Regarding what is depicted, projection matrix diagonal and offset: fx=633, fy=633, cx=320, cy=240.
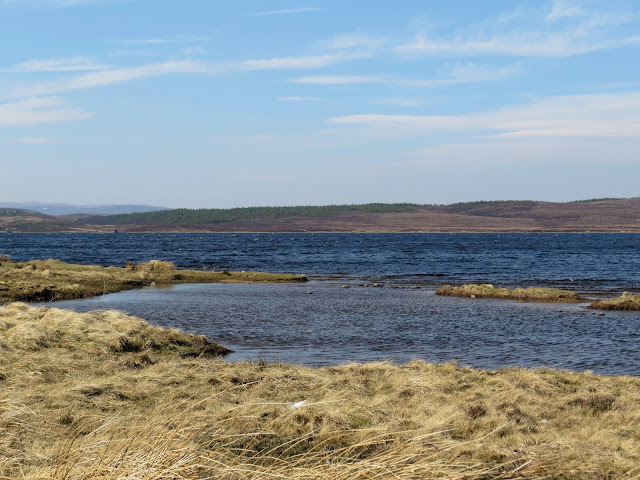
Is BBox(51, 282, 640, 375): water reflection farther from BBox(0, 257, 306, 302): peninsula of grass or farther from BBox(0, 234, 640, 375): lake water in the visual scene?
BBox(0, 257, 306, 302): peninsula of grass

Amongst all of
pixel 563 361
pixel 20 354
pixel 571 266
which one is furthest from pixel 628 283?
pixel 20 354

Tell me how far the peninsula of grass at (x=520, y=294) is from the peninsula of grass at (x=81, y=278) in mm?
15614

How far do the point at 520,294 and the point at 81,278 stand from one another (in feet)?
90.4

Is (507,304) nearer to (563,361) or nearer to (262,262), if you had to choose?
(563,361)

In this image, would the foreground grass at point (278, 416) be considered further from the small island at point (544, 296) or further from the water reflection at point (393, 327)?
the small island at point (544, 296)

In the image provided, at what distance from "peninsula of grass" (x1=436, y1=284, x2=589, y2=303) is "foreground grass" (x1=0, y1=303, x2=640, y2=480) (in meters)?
21.7

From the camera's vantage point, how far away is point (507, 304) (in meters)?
33.2

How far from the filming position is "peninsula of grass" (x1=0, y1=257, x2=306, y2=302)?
3366 centimetres

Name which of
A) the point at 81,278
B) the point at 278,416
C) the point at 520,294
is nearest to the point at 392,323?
the point at 520,294

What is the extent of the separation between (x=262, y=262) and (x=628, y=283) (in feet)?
132

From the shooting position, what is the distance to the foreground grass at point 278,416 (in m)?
4.75

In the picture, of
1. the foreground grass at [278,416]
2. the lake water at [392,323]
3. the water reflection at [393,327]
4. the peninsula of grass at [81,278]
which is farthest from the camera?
the peninsula of grass at [81,278]

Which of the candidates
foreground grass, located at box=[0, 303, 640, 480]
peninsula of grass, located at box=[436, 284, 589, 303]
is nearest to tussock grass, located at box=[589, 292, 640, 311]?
peninsula of grass, located at box=[436, 284, 589, 303]

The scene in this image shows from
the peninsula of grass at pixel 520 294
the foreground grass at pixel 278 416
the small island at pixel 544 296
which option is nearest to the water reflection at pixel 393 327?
the small island at pixel 544 296
